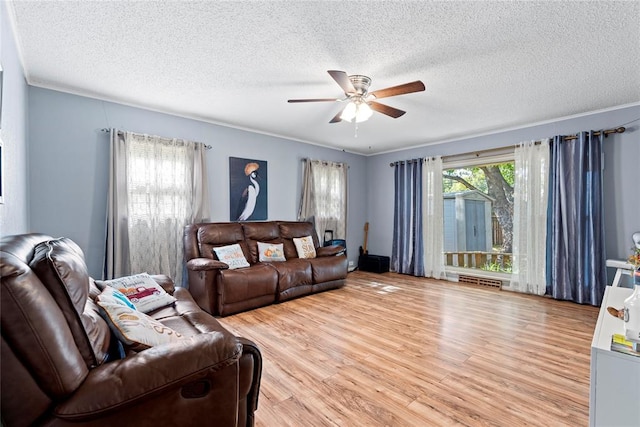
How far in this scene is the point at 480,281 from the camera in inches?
190

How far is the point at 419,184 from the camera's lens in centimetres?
545

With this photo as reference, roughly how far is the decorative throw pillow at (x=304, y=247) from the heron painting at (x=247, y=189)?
66 cm

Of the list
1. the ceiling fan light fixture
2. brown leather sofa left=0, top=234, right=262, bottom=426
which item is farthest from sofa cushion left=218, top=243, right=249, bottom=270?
brown leather sofa left=0, top=234, right=262, bottom=426

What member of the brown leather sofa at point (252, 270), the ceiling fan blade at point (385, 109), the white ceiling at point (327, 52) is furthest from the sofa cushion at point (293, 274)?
the ceiling fan blade at point (385, 109)

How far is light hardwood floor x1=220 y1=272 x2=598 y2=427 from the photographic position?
5.76ft

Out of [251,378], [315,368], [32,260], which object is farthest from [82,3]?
[315,368]

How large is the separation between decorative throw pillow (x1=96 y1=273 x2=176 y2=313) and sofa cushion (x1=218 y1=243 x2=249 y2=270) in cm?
144

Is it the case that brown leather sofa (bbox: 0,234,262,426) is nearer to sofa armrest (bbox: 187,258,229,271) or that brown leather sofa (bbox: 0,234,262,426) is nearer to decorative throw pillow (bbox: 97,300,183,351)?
decorative throw pillow (bbox: 97,300,183,351)

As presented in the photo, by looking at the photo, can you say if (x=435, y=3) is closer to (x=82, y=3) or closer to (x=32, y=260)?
(x=82, y=3)

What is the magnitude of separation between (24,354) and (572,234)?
5037 millimetres

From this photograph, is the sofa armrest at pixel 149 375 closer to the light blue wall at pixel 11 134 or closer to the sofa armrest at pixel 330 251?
the light blue wall at pixel 11 134

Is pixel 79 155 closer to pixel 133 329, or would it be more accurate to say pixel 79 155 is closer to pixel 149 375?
pixel 133 329

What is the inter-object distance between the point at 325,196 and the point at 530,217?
3189 millimetres

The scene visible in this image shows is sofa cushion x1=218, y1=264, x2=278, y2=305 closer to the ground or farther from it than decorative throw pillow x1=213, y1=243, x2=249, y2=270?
closer to the ground
